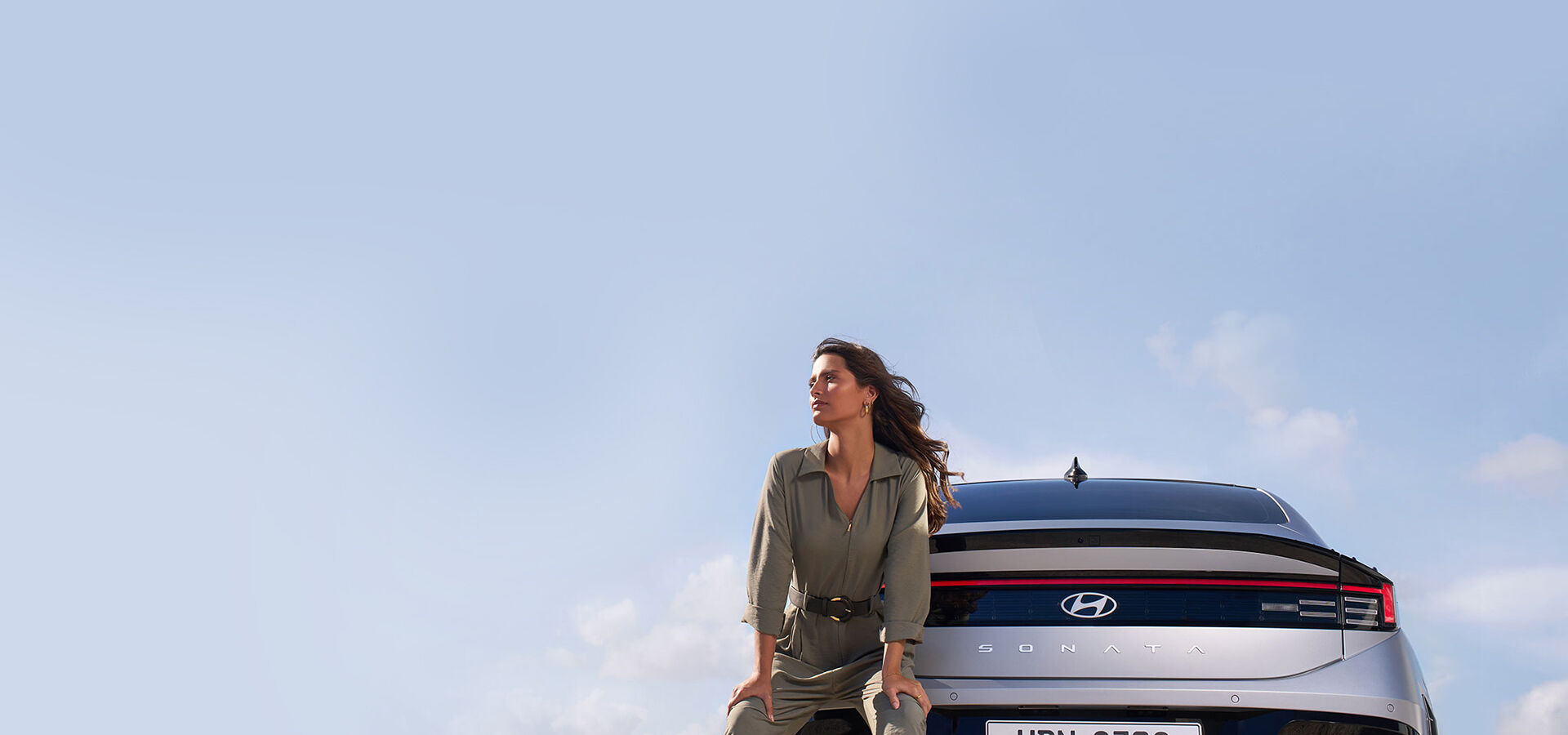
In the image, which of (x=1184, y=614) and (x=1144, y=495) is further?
(x=1144, y=495)

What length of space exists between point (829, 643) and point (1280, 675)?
1263 mm

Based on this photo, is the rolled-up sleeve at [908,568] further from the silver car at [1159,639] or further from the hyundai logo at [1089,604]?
the hyundai logo at [1089,604]

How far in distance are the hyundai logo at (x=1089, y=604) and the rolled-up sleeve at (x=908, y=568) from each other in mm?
407

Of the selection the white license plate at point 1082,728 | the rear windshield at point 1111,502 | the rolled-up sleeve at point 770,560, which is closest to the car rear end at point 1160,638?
the white license plate at point 1082,728

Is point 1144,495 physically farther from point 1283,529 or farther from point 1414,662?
point 1414,662

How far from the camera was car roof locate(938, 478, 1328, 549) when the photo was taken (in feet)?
11.8

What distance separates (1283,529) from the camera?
145 inches

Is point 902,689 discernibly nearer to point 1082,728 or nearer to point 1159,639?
point 1082,728

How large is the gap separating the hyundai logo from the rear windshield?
16.3 inches

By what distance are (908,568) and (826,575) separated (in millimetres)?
279

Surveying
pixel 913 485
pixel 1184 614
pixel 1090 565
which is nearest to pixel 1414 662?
pixel 1184 614

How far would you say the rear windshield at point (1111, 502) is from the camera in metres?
3.79

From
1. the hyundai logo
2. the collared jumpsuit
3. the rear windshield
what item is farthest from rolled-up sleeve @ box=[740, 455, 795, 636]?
the hyundai logo

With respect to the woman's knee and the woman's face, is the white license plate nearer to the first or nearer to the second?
the woman's knee
